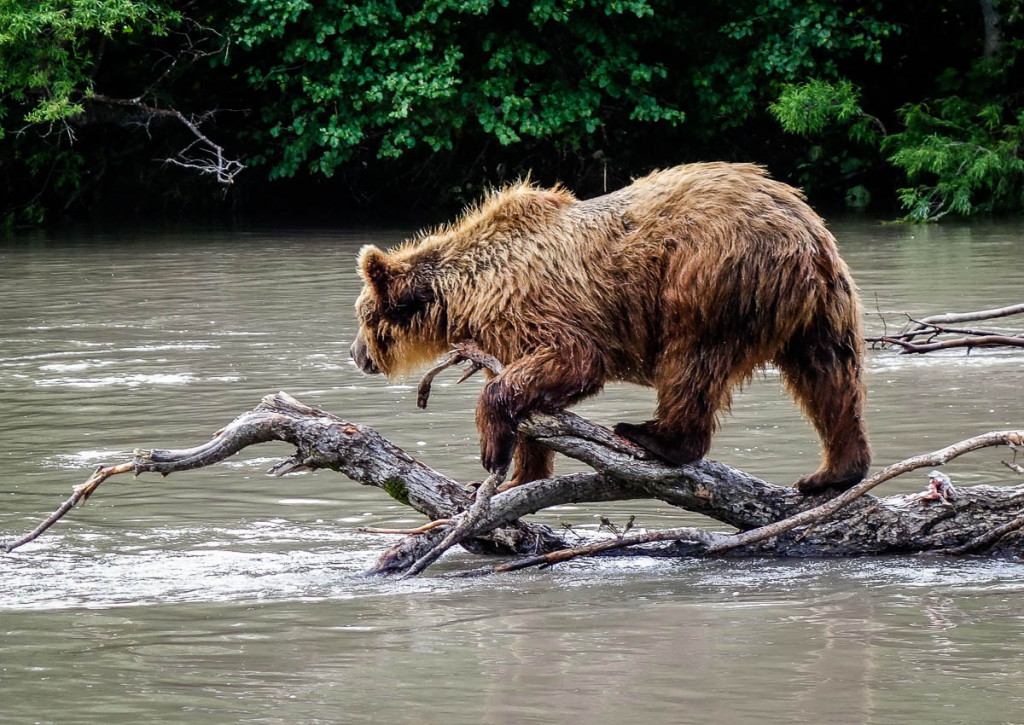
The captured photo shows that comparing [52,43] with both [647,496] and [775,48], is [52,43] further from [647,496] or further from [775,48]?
[647,496]

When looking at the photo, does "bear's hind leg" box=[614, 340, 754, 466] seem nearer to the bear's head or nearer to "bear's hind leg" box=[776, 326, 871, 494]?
"bear's hind leg" box=[776, 326, 871, 494]

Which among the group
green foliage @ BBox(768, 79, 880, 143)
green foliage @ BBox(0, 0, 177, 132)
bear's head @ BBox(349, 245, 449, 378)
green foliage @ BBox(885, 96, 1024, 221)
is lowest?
bear's head @ BBox(349, 245, 449, 378)

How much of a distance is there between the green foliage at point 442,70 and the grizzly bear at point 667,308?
16.9m

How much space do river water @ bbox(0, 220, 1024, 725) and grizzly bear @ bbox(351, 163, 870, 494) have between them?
58cm

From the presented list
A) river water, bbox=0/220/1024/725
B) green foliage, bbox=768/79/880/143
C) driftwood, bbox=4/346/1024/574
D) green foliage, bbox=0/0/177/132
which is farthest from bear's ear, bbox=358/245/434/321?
green foliage, bbox=768/79/880/143

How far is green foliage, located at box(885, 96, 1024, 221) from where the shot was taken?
22.0 m

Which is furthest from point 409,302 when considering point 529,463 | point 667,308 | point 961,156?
point 961,156

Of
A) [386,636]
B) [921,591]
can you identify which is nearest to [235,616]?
[386,636]

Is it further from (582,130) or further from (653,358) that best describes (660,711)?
(582,130)

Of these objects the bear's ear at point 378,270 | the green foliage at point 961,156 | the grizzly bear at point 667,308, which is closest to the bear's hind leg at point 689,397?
the grizzly bear at point 667,308

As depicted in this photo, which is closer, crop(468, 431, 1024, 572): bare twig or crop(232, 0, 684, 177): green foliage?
crop(468, 431, 1024, 572): bare twig

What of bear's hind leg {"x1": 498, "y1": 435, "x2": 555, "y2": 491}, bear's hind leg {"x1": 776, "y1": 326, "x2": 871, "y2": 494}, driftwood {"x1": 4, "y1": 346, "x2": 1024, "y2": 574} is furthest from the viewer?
bear's hind leg {"x1": 498, "y1": 435, "x2": 555, "y2": 491}

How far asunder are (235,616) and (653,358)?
187cm

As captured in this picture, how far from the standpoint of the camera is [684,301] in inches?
219
